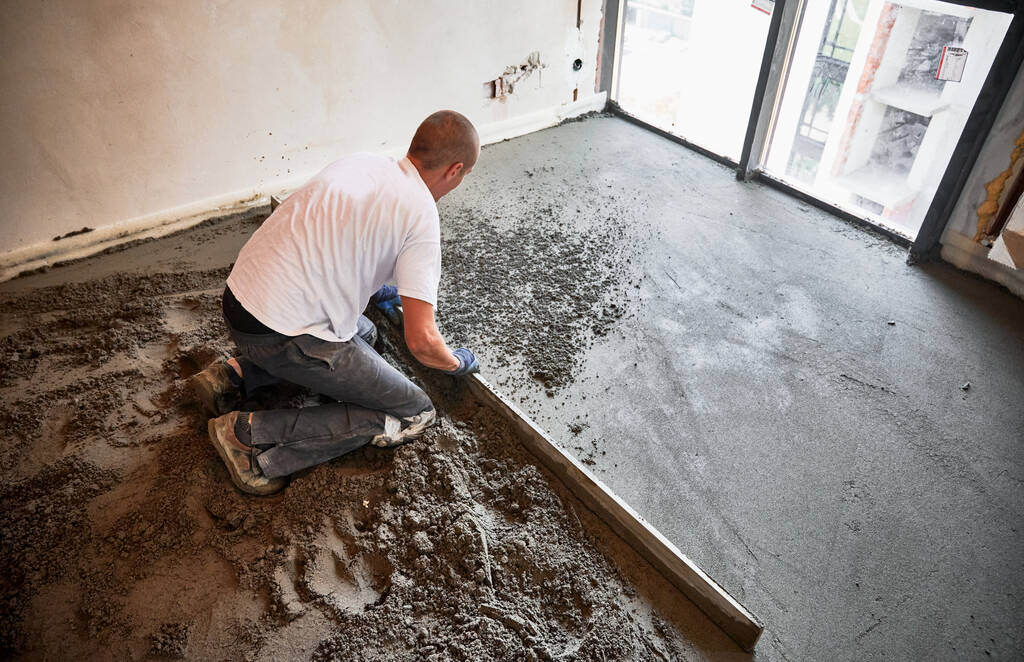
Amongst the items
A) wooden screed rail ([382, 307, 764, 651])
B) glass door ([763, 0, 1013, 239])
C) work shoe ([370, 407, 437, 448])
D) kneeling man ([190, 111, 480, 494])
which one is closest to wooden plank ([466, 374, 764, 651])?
wooden screed rail ([382, 307, 764, 651])

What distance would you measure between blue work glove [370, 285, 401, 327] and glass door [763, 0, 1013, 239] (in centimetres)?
278

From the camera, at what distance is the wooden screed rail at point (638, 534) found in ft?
5.30

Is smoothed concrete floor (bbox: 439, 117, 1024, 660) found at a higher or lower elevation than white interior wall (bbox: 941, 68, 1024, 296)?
lower

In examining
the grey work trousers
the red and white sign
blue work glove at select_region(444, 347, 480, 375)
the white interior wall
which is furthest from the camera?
the red and white sign

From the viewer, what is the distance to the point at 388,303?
8.57 ft

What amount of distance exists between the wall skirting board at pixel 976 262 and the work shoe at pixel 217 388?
3526mm

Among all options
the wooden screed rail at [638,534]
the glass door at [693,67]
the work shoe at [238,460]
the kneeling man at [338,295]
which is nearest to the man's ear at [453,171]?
the kneeling man at [338,295]

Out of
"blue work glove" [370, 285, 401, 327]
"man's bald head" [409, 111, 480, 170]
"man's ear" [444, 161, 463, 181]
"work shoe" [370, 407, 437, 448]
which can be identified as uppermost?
"man's bald head" [409, 111, 480, 170]

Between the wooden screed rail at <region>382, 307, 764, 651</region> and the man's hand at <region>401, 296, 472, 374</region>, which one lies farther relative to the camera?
the man's hand at <region>401, 296, 472, 374</region>

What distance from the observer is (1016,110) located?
2682 millimetres

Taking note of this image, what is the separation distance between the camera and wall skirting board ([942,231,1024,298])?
2.92 meters

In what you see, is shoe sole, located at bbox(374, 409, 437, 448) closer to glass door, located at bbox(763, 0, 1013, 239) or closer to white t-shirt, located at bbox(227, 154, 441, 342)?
white t-shirt, located at bbox(227, 154, 441, 342)

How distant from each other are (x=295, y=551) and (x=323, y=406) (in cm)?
48

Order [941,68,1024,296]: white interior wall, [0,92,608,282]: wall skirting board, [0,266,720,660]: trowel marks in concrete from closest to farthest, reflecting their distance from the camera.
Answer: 1. [0,266,720,660]: trowel marks in concrete
2. [941,68,1024,296]: white interior wall
3. [0,92,608,282]: wall skirting board
